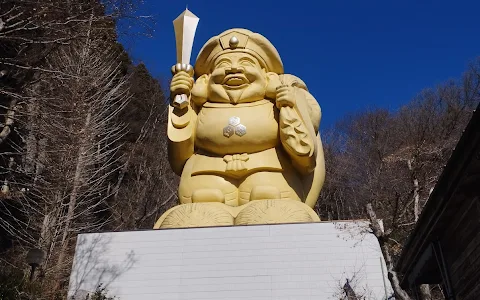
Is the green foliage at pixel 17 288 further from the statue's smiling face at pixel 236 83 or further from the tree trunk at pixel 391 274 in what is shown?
the tree trunk at pixel 391 274

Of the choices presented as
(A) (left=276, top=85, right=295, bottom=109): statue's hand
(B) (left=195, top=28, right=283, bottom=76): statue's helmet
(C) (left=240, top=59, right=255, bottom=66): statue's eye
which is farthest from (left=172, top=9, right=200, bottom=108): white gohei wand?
(A) (left=276, top=85, right=295, bottom=109): statue's hand

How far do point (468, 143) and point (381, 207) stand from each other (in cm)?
808

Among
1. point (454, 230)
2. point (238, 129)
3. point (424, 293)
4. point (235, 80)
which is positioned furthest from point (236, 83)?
point (454, 230)

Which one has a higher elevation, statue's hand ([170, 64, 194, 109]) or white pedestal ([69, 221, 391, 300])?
statue's hand ([170, 64, 194, 109])

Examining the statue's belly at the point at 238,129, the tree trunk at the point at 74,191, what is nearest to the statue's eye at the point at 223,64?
the statue's belly at the point at 238,129

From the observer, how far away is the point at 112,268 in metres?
6.33

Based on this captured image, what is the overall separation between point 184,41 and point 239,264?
10.8 feet

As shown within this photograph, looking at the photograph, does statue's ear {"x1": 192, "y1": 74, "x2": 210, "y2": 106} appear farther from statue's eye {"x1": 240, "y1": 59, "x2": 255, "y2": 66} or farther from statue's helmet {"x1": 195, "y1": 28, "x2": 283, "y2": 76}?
statue's eye {"x1": 240, "y1": 59, "x2": 255, "y2": 66}

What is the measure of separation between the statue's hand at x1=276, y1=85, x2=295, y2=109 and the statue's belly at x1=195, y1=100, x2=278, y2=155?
30cm

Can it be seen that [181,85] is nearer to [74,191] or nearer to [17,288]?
[17,288]

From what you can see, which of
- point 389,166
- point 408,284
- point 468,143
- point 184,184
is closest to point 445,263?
point 408,284

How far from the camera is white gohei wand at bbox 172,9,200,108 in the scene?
696 centimetres

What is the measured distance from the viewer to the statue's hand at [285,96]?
6875mm

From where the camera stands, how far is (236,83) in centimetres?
729
